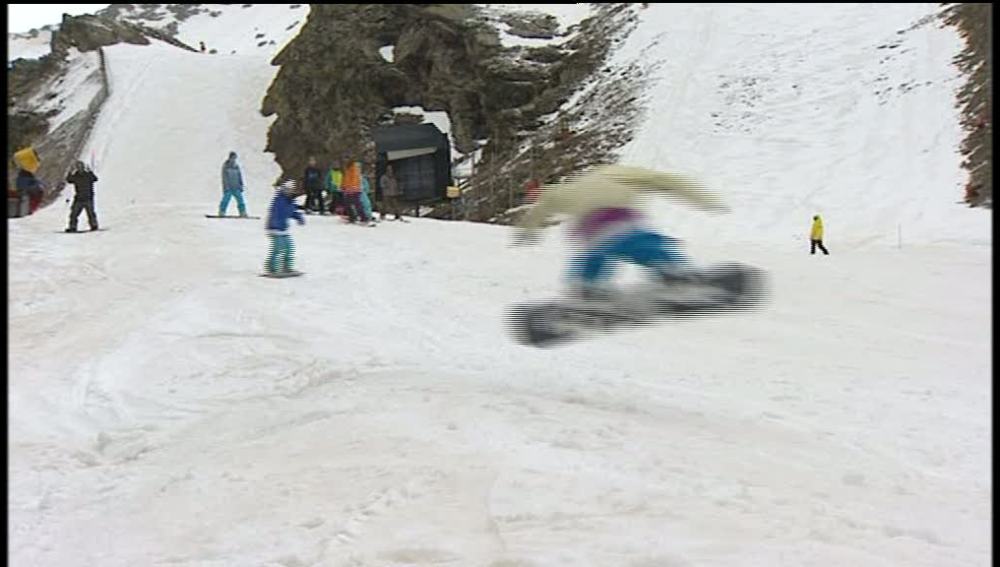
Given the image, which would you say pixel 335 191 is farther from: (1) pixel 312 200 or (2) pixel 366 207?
(2) pixel 366 207

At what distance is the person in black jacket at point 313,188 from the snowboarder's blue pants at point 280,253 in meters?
6.69

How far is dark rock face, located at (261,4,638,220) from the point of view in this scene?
1152 inches

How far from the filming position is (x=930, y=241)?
1526cm

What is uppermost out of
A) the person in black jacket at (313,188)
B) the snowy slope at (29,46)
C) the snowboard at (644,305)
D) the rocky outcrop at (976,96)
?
the snowy slope at (29,46)

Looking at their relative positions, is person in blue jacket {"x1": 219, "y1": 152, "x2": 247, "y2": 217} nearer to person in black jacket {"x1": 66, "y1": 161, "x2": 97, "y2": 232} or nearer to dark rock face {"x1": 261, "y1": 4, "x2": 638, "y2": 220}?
person in black jacket {"x1": 66, "y1": 161, "x2": 97, "y2": 232}

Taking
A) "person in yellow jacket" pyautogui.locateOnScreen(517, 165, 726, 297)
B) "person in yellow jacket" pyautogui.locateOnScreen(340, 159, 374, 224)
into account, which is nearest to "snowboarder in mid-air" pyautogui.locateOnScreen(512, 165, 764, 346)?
"person in yellow jacket" pyautogui.locateOnScreen(517, 165, 726, 297)

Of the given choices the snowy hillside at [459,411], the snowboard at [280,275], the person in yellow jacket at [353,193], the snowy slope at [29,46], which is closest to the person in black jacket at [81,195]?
the snowy hillside at [459,411]

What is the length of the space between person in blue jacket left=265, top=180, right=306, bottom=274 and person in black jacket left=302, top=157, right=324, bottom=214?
6.45 meters

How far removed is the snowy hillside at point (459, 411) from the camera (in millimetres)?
4145

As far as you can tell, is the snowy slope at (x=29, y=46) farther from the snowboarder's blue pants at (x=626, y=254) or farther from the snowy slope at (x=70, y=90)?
the snowboarder's blue pants at (x=626, y=254)

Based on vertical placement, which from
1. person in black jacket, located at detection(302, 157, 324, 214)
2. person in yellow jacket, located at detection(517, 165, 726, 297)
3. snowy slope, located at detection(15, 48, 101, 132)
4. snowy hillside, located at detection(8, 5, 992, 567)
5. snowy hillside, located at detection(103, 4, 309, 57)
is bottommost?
snowy hillside, located at detection(8, 5, 992, 567)

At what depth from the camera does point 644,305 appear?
6.95m

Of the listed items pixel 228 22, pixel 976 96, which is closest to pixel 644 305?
pixel 976 96

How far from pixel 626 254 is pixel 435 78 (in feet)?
86.5
